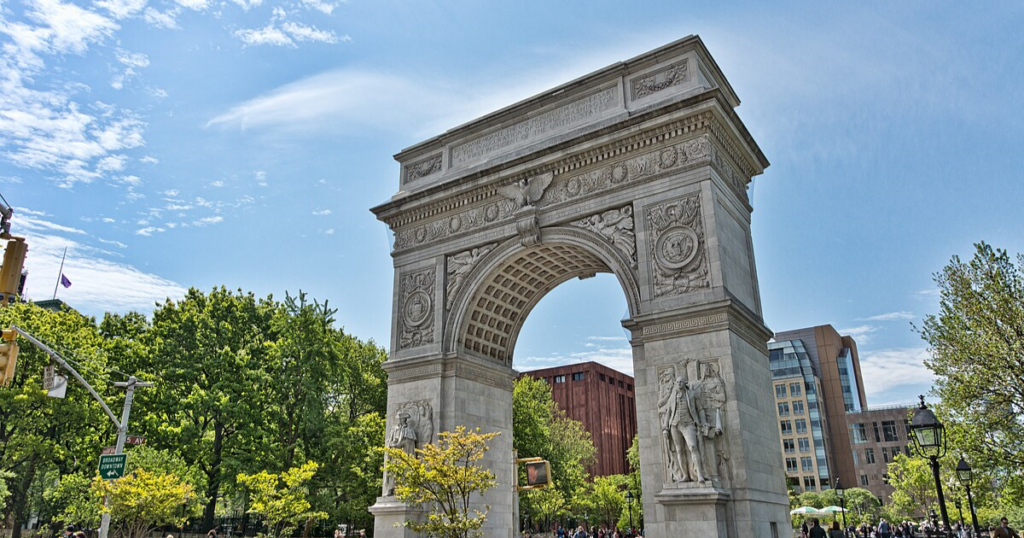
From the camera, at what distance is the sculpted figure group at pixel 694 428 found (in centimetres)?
1724

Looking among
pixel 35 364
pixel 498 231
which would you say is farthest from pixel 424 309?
pixel 35 364

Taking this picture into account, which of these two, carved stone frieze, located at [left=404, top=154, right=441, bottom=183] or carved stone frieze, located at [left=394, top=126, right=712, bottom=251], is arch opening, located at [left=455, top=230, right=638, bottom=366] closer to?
carved stone frieze, located at [left=394, top=126, right=712, bottom=251]

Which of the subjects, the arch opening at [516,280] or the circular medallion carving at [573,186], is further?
the circular medallion carving at [573,186]

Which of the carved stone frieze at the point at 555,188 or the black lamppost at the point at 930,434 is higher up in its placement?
the carved stone frieze at the point at 555,188

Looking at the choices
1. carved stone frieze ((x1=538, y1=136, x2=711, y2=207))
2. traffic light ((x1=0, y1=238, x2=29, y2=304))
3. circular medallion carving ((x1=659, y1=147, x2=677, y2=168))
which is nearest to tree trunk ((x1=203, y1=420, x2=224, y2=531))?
carved stone frieze ((x1=538, y1=136, x2=711, y2=207))

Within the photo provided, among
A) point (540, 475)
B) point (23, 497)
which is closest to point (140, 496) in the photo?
point (540, 475)

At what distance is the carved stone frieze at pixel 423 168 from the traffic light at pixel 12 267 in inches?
708

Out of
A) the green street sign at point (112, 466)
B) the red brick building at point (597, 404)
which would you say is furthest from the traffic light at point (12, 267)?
the red brick building at point (597, 404)

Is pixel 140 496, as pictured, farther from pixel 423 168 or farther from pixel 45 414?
pixel 423 168

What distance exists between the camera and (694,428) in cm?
1747

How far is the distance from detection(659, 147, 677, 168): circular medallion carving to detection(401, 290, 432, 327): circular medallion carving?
978 centimetres

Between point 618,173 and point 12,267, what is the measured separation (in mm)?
16478

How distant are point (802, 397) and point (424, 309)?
263 ft

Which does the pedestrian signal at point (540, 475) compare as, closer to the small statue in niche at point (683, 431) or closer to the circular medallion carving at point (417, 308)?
the small statue in niche at point (683, 431)
